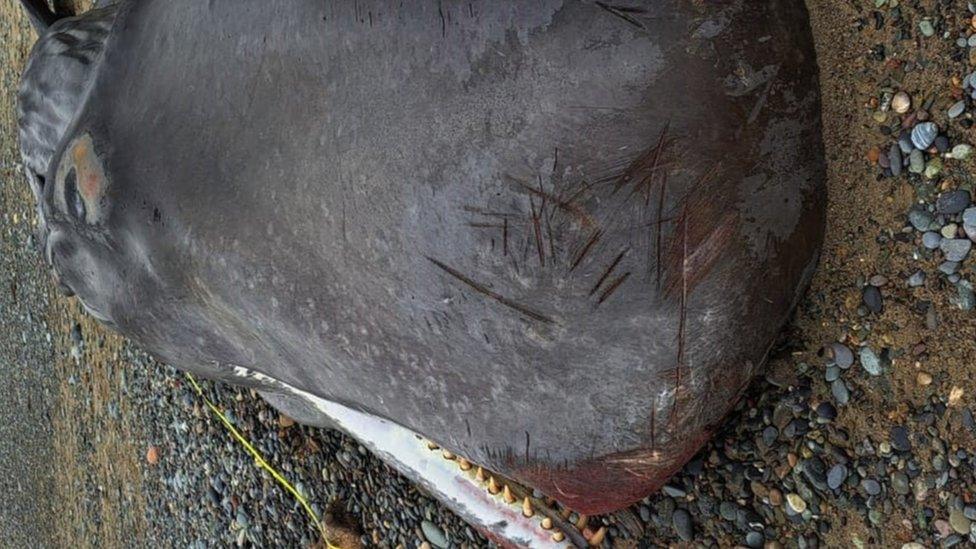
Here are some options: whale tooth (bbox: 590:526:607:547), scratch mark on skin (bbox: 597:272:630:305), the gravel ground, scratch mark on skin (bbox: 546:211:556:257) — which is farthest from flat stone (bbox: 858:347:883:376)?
whale tooth (bbox: 590:526:607:547)

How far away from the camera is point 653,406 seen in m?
1.54

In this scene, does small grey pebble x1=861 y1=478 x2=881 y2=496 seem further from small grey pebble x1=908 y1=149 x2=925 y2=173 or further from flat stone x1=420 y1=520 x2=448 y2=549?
Result: flat stone x1=420 y1=520 x2=448 y2=549

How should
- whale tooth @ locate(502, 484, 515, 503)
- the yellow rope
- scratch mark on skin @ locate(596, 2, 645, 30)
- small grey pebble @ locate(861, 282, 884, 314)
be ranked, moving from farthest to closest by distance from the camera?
1. the yellow rope
2. whale tooth @ locate(502, 484, 515, 503)
3. small grey pebble @ locate(861, 282, 884, 314)
4. scratch mark on skin @ locate(596, 2, 645, 30)

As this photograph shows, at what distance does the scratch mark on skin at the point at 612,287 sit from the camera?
1.44m

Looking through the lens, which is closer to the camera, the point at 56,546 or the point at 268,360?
the point at 268,360

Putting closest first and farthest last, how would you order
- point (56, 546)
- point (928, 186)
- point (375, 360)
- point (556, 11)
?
point (556, 11) → point (928, 186) → point (375, 360) → point (56, 546)

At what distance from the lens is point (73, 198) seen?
2109mm

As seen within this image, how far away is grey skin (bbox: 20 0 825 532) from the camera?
1396 millimetres

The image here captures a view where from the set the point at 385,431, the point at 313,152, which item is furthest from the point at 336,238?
the point at 385,431

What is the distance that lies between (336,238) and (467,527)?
4.82 ft

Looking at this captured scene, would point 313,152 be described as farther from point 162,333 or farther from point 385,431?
point 385,431

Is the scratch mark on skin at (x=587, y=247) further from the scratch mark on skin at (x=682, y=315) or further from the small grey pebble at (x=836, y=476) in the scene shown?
the small grey pebble at (x=836, y=476)

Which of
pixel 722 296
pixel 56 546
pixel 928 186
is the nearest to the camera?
pixel 722 296

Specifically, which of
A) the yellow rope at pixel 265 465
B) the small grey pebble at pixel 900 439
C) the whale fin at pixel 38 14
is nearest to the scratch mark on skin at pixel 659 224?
the small grey pebble at pixel 900 439
